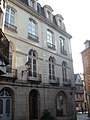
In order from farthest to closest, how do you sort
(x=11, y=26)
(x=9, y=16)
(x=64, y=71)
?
(x=64, y=71)
(x=9, y=16)
(x=11, y=26)

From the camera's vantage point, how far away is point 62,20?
73.0 feet

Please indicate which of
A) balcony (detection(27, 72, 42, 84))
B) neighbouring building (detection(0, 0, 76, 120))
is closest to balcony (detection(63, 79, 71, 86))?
neighbouring building (detection(0, 0, 76, 120))

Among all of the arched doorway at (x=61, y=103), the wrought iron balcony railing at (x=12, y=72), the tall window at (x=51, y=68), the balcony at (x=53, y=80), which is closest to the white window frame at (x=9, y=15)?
the wrought iron balcony railing at (x=12, y=72)

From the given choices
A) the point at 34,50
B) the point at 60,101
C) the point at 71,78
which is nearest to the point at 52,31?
the point at 34,50

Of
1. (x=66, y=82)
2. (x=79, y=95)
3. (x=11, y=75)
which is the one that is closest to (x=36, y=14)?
(x=11, y=75)

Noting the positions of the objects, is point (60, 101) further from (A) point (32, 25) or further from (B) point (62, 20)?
(B) point (62, 20)

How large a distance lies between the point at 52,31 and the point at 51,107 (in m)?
8.45

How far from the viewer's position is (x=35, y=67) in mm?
15688

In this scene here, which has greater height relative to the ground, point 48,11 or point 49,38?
point 48,11

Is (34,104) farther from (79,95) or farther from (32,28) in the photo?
(79,95)

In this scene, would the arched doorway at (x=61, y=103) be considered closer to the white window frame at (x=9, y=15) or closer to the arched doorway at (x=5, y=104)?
the arched doorway at (x=5, y=104)

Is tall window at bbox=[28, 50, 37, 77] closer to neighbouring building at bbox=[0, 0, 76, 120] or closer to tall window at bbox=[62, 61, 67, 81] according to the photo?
neighbouring building at bbox=[0, 0, 76, 120]

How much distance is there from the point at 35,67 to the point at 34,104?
3.33m

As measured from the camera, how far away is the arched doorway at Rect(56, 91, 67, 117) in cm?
1783
